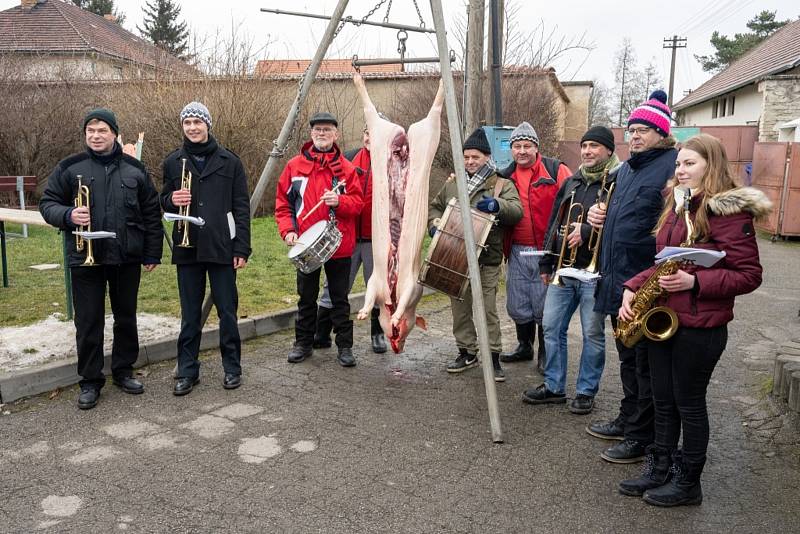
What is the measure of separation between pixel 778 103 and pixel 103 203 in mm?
24377

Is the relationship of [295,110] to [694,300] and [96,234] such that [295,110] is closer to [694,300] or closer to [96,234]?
[96,234]

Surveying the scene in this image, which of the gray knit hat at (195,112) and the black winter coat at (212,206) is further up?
the gray knit hat at (195,112)

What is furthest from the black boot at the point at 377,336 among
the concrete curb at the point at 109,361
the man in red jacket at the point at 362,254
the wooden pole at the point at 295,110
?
the wooden pole at the point at 295,110

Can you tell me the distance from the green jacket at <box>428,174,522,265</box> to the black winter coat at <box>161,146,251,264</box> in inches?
62.0

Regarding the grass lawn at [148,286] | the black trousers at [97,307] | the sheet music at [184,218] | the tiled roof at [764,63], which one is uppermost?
the tiled roof at [764,63]

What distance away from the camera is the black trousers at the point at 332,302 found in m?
5.98

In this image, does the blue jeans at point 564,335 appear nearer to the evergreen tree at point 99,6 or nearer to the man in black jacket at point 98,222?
the man in black jacket at point 98,222

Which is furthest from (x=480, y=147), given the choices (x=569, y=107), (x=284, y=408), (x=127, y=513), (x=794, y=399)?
(x=569, y=107)

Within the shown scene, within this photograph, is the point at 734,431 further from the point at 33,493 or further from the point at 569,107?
the point at 569,107

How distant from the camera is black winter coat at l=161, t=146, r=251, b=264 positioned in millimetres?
5207

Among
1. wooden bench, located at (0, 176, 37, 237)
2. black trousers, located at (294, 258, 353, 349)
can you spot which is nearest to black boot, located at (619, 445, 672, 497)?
black trousers, located at (294, 258, 353, 349)

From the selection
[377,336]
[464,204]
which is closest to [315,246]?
[464,204]

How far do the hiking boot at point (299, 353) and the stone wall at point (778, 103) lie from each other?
22204 millimetres

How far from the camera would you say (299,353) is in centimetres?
608
